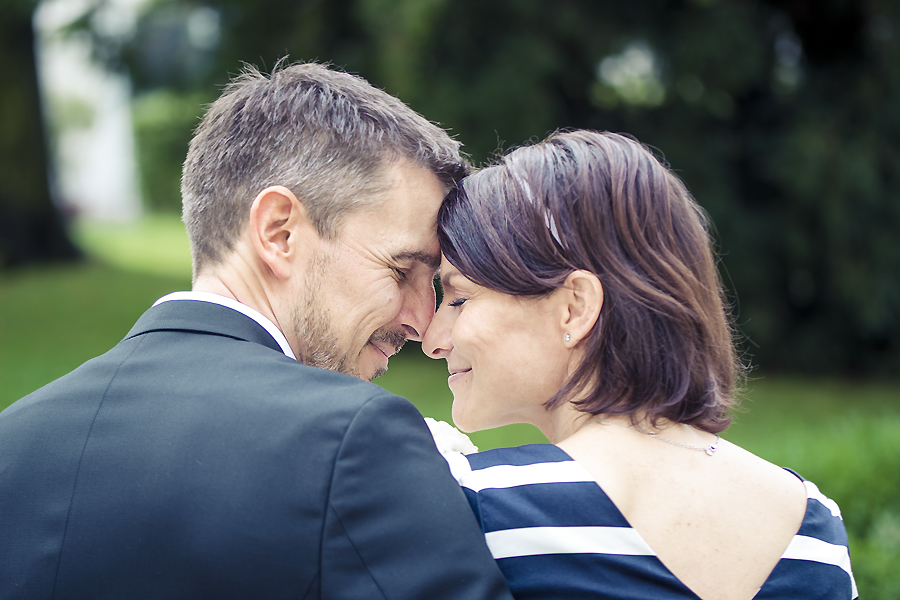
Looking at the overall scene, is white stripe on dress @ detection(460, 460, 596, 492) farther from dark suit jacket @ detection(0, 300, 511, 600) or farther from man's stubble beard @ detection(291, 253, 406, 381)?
man's stubble beard @ detection(291, 253, 406, 381)

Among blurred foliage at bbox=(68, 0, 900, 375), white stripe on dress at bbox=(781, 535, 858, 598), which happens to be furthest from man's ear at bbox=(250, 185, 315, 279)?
blurred foliage at bbox=(68, 0, 900, 375)

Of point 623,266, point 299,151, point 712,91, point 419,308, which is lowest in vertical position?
point 419,308

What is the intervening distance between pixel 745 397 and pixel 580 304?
0.90m

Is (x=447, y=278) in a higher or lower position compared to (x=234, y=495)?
higher

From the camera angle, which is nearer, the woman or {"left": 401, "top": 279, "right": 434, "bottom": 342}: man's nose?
the woman

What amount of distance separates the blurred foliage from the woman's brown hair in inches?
276

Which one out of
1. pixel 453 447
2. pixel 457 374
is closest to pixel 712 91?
pixel 457 374

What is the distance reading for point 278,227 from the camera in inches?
82.4

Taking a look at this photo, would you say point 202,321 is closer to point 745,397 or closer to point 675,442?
point 675,442

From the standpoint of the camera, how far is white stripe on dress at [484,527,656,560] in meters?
1.61

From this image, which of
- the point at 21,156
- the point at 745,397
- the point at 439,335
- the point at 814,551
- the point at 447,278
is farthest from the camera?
the point at 21,156

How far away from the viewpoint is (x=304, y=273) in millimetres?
2127

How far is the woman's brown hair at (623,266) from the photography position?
189 centimetres

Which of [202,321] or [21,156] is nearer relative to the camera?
[202,321]
